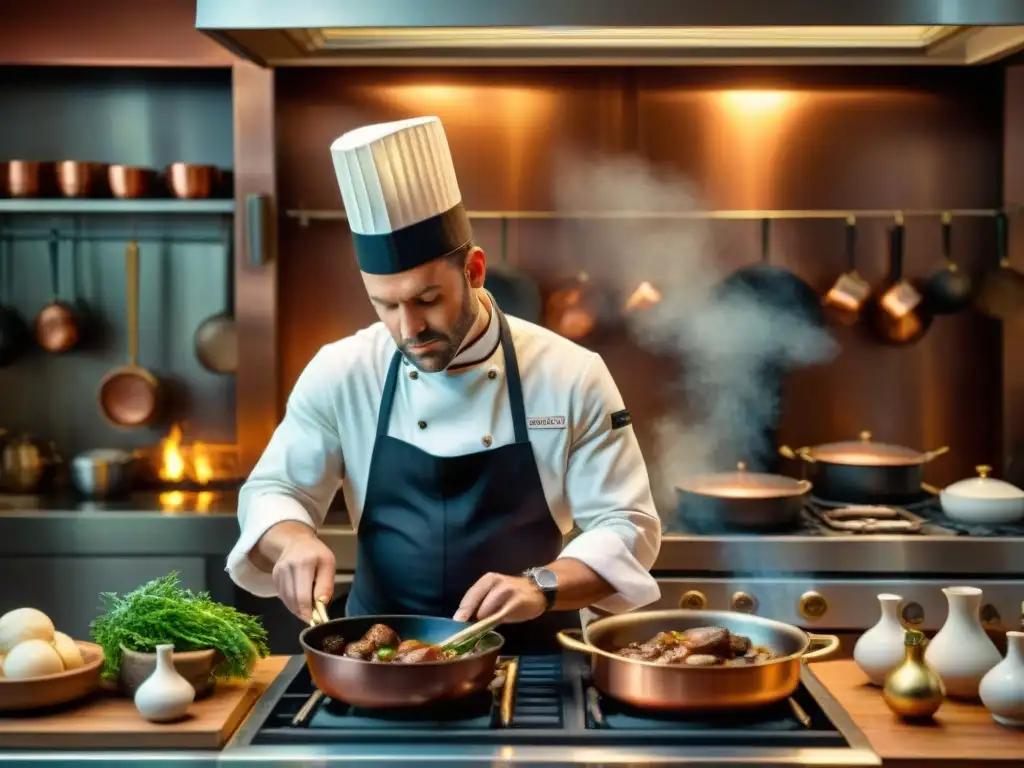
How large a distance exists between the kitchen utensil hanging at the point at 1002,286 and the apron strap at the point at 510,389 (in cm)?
204

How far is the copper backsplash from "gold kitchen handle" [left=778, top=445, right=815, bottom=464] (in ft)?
0.19

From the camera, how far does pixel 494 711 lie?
1.88 metres

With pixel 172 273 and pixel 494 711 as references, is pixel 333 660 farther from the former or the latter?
pixel 172 273

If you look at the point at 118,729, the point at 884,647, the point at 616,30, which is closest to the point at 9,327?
the point at 616,30

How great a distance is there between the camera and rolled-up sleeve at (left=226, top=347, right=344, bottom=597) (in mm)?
2504

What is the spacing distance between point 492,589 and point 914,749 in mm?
672

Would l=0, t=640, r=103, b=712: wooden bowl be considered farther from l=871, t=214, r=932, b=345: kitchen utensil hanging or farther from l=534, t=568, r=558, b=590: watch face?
l=871, t=214, r=932, b=345: kitchen utensil hanging

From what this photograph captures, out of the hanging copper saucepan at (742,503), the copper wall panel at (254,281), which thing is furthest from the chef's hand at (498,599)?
the copper wall panel at (254,281)

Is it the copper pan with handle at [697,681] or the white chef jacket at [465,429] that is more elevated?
the white chef jacket at [465,429]

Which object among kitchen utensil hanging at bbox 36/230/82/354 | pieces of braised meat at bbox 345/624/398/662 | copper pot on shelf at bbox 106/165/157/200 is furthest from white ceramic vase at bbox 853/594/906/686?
kitchen utensil hanging at bbox 36/230/82/354

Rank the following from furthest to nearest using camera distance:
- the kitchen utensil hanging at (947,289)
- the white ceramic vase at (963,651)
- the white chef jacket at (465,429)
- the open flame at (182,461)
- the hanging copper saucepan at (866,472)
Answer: the open flame at (182,461) < the kitchen utensil hanging at (947,289) < the hanging copper saucepan at (866,472) < the white chef jacket at (465,429) < the white ceramic vase at (963,651)

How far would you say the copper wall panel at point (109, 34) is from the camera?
12.3 ft

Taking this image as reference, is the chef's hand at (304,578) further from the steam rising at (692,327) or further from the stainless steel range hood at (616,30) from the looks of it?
the steam rising at (692,327)

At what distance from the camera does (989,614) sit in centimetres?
341
